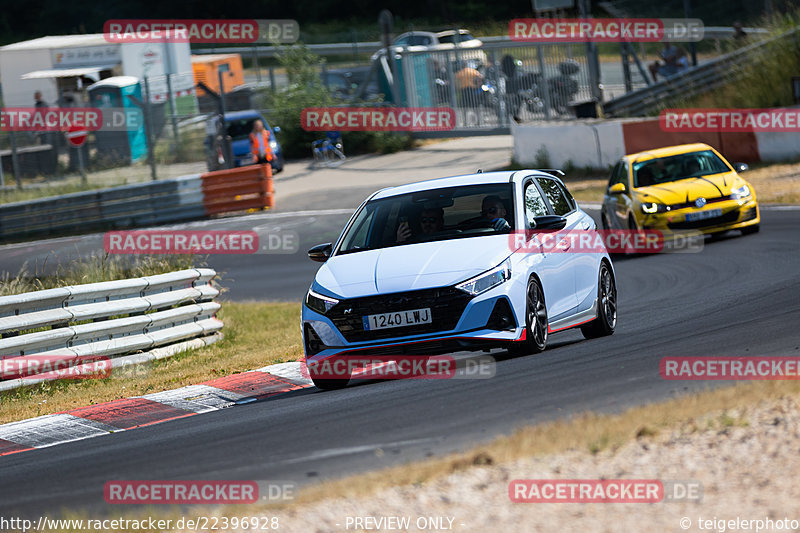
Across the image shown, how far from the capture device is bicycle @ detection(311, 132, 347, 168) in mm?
37281

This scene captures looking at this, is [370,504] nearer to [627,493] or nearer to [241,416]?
[627,493]

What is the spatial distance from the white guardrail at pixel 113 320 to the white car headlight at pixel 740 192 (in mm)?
8097

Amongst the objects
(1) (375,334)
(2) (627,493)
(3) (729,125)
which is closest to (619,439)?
(2) (627,493)

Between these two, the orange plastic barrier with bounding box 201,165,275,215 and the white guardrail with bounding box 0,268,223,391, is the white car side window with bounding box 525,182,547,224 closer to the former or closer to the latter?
the white guardrail with bounding box 0,268,223,391

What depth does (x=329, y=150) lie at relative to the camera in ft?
123

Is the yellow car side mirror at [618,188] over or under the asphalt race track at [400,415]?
over

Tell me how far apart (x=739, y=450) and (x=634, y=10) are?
30436mm

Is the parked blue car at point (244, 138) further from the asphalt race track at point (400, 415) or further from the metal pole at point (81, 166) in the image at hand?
the asphalt race track at point (400, 415)

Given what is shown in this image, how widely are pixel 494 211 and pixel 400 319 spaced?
162 cm

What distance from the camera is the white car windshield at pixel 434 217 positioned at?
33.2 feet

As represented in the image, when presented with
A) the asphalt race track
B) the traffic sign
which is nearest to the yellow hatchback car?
the asphalt race track

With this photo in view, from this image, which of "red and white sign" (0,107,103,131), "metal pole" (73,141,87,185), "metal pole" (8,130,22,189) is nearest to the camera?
"metal pole" (73,141,87,185)

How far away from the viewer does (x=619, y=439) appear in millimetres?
6285

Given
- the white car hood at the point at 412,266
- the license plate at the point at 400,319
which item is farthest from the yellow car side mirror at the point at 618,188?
the license plate at the point at 400,319
